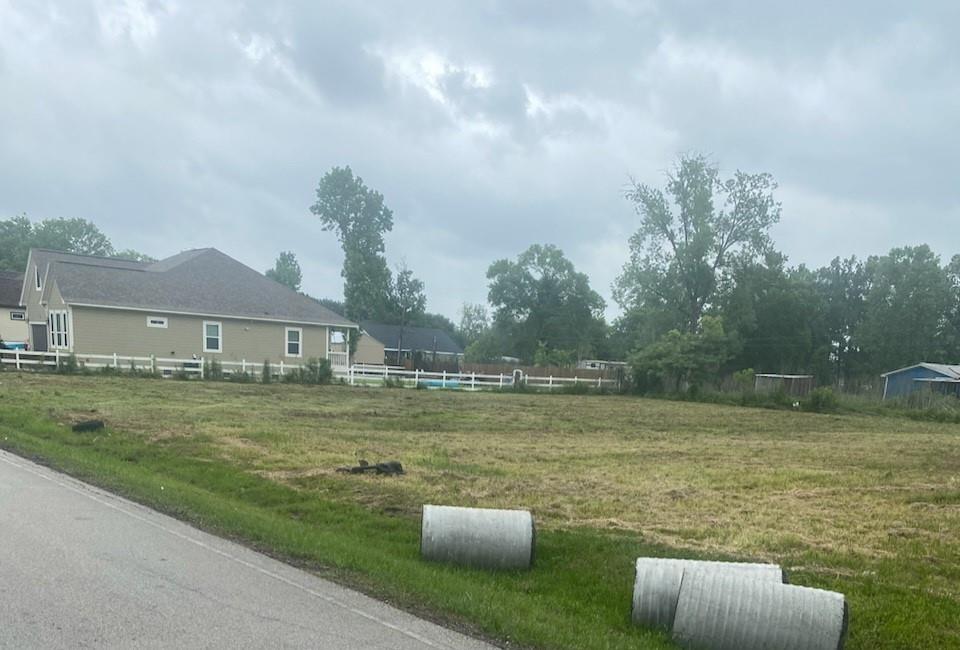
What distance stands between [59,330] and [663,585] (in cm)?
3276

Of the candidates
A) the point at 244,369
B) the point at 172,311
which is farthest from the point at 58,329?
the point at 244,369

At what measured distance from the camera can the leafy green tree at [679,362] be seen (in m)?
41.3

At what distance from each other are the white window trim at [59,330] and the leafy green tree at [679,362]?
2880 cm

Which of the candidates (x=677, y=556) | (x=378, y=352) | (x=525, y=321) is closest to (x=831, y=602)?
(x=677, y=556)

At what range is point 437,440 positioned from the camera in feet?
51.7

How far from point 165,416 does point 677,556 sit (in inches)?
518

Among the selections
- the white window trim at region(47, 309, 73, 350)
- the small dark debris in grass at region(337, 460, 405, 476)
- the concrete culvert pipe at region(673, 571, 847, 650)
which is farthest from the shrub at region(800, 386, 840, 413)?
the white window trim at region(47, 309, 73, 350)

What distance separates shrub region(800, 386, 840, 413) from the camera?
111 ft

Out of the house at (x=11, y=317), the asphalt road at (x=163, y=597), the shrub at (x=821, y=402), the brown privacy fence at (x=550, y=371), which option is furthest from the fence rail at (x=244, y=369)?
the asphalt road at (x=163, y=597)

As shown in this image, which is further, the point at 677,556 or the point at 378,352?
the point at 378,352

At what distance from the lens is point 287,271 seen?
3807 inches

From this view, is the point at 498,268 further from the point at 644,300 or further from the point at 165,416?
the point at 165,416

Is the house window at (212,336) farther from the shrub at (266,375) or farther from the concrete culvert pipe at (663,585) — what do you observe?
the concrete culvert pipe at (663,585)

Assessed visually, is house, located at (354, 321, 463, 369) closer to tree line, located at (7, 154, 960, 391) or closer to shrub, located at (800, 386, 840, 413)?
tree line, located at (7, 154, 960, 391)
